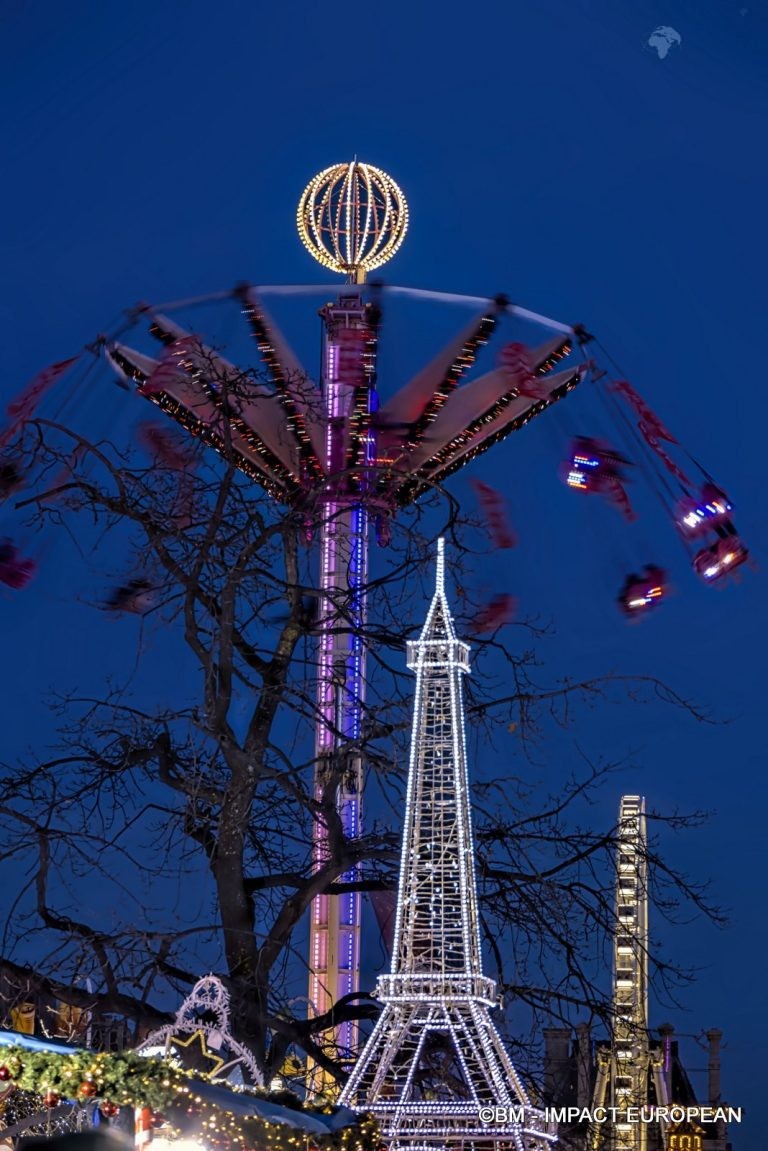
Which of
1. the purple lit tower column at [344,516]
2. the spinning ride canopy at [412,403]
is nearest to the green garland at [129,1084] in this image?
the purple lit tower column at [344,516]

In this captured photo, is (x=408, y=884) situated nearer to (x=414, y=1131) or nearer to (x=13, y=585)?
(x=414, y=1131)

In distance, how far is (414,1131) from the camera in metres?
15.9

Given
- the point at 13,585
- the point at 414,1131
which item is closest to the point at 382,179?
the point at 13,585

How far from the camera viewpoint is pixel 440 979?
16.0m

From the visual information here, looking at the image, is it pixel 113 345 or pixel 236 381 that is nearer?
pixel 236 381

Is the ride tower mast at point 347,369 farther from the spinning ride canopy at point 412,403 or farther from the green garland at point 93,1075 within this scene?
the green garland at point 93,1075

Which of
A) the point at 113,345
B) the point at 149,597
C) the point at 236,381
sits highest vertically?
the point at 113,345

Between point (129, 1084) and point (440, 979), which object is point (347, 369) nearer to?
point (440, 979)

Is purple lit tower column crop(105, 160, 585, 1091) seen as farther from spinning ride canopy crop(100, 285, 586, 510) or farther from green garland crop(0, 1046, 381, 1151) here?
green garland crop(0, 1046, 381, 1151)

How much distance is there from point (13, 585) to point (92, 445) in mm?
10475

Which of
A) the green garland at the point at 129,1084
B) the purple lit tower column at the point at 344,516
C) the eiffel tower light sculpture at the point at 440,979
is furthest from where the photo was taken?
the purple lit tower column at the point at 344,516

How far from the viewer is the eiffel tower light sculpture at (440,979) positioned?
51.3ft

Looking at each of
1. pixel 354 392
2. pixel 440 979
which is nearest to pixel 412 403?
pixel 354 392

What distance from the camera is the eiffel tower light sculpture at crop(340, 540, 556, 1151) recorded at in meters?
15.6
